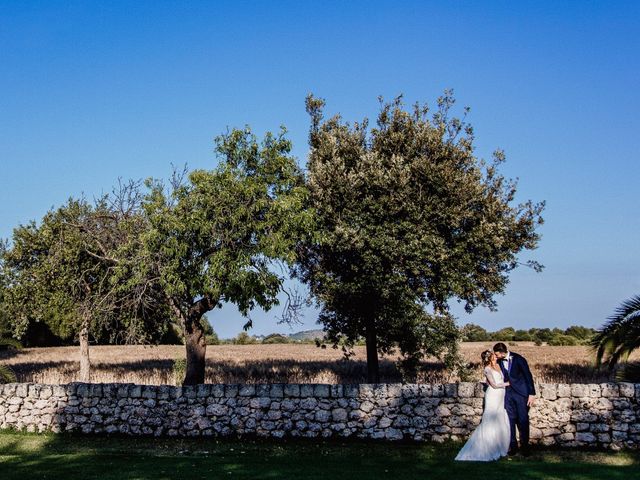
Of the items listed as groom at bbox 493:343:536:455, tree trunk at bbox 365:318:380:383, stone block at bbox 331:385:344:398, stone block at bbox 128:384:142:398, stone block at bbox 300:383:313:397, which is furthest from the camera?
tree trunk at bbox 365:318:380:383

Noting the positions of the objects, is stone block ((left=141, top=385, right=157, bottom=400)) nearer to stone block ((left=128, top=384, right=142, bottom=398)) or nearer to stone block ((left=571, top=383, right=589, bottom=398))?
stone block ((left=128, top=384, right=142, bottom=398))

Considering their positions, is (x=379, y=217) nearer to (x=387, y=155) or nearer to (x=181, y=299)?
(x=387, y=155)

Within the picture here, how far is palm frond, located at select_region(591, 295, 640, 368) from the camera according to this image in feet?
65.3

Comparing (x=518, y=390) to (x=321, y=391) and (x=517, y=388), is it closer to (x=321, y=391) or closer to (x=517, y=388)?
(x=517, y=388)

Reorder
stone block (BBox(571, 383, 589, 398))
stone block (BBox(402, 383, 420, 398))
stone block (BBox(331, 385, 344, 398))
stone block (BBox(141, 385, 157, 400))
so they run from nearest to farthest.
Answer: stone block (BBox(571, 383, 589, 398)) → stone block (BBox(402, 383, 420, 398)) → stone block (BBox(331, 385, 344, 398)) → stone block (BBox(141, 385, 157, 400))

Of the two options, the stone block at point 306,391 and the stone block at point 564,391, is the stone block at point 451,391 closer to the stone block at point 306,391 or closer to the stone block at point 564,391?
the stone block at point 564,391

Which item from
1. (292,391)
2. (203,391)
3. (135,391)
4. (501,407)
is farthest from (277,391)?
(501,407)

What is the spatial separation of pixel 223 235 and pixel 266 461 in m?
Answer: 9.74

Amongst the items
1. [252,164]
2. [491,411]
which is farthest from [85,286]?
[491,411]

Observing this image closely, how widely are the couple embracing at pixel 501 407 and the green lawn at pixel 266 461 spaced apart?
391 millimetres

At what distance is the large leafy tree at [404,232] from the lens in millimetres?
24234

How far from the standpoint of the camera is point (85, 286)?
29.2m

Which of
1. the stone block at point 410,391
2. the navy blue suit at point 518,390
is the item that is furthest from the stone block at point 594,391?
the stone block at point 410,391

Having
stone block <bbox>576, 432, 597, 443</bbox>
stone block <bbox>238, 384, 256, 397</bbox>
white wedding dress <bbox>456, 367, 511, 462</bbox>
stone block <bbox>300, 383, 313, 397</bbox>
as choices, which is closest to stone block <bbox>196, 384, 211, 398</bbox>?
stone block <bbox>238, 384, 256, 397</bbox>
